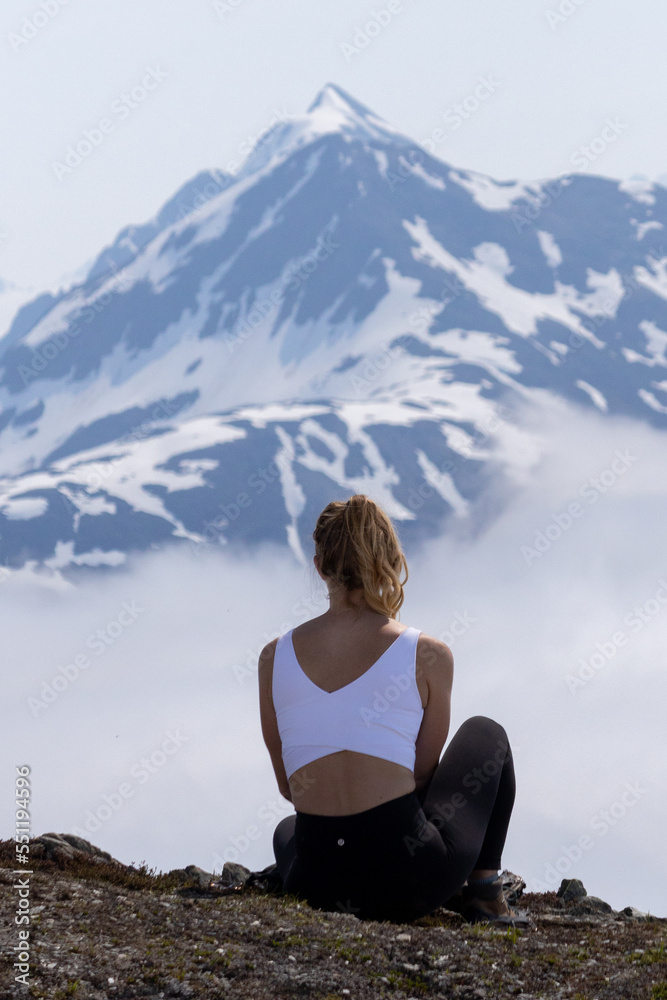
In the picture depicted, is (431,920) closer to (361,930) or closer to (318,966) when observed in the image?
(361,930)

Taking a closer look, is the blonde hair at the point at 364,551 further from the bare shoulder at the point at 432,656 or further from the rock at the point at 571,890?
the rock at the point at 571,890

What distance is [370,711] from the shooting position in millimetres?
4898

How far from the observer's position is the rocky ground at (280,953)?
14.1 ft

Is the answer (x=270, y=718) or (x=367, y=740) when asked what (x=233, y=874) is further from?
(x=367, y=740)

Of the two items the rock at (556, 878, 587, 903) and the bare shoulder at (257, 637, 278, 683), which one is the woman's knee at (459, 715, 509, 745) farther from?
the rock at (556, 878, 587, 903)

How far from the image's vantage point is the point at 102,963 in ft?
14.4

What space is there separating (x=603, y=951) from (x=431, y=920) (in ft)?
3.22

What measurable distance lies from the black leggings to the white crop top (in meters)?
0.30

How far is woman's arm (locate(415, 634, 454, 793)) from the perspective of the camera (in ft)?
16.3

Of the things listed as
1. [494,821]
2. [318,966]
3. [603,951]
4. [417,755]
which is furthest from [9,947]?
[603,951]

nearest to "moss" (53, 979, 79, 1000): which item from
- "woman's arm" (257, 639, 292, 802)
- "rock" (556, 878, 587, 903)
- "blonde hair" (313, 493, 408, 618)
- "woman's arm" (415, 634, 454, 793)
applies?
"woman's arm" (257, 639, 292, 802)

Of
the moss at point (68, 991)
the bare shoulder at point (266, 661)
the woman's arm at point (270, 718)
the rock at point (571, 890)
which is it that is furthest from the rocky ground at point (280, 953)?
the rock at point (571, 890)

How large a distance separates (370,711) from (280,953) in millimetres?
1236

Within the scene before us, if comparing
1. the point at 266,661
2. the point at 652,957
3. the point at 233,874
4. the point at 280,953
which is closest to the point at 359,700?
the point at 266,661
